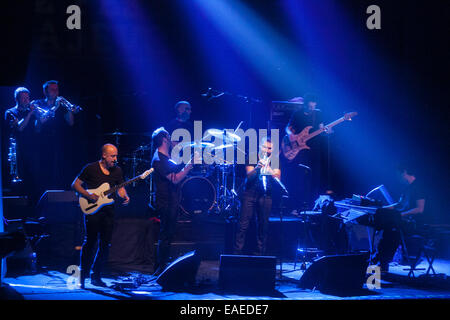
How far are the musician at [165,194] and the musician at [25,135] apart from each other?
307cm

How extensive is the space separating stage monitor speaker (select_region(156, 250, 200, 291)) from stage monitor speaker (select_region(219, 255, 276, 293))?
0.43m

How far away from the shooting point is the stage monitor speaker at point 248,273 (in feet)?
22.1

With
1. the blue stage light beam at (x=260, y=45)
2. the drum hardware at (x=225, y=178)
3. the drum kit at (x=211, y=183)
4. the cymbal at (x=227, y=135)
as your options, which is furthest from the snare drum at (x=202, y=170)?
the blue stage light beam at (x=260, y=45)

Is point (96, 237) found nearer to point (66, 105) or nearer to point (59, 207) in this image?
point (59, 207)

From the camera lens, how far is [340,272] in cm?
689

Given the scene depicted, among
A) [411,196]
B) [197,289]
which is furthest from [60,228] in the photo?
[411,196]

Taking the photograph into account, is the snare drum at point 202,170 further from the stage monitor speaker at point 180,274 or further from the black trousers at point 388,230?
the black trousers at point 388,230

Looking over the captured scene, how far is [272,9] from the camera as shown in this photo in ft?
36.8

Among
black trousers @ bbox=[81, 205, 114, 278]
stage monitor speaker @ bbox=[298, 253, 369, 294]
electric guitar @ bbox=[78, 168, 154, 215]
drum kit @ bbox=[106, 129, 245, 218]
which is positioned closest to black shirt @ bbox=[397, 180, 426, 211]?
stage monitor speaker @ bbox=[298, 253, 369, 294]

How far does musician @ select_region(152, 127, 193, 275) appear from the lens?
7.73 m

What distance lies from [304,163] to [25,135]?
573 centimetres

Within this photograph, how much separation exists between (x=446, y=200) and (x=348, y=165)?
2272 mm

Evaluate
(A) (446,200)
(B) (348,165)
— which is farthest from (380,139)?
(A) (446,200)
